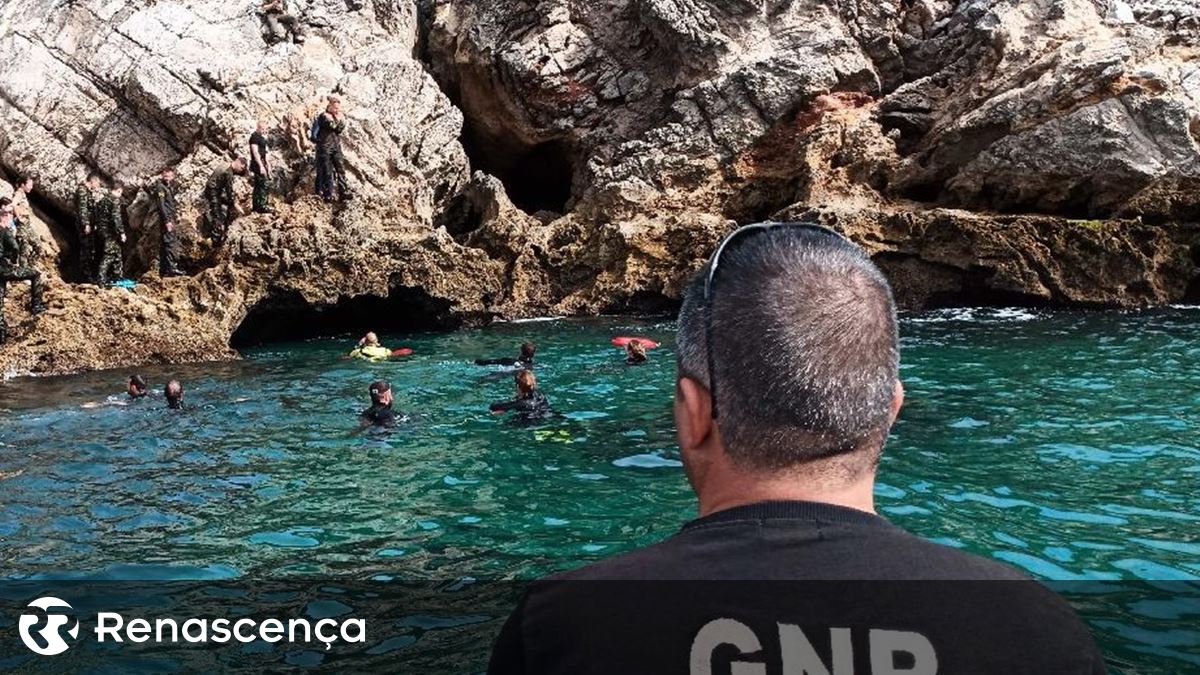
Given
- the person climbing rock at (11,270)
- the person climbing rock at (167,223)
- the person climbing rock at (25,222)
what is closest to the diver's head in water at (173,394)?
the person climbing rock at (11,270)

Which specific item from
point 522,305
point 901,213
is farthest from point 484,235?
point 901,213

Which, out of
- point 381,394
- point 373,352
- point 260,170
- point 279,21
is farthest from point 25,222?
point 381,394

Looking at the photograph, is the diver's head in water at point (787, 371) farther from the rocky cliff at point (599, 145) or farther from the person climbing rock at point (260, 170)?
the person climbing rock at point (260, 170)

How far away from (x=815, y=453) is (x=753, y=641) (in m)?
0.38

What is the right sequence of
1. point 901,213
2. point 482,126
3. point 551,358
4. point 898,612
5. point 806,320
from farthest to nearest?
point 482,126 < point 901,213 < point 551,358 < point 806,320 < point 898,612

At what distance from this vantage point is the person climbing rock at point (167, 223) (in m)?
20.5

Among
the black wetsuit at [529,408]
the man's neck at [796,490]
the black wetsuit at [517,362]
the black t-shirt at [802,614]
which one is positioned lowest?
the black wetsuit at [529,408]

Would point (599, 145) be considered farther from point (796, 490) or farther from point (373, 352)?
Answer: point (796, 490)

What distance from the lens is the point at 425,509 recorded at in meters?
8.36

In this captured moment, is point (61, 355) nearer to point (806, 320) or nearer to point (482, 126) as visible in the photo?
point (482, 126)

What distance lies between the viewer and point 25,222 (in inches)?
768

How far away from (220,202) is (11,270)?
477 centimetres

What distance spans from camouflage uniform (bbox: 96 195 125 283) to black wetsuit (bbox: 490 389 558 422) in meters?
12.8

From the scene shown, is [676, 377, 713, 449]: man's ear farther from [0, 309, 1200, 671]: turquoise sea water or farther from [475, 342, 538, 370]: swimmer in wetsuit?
[475, 342, 538, 370]: swimmer in wetsuit
